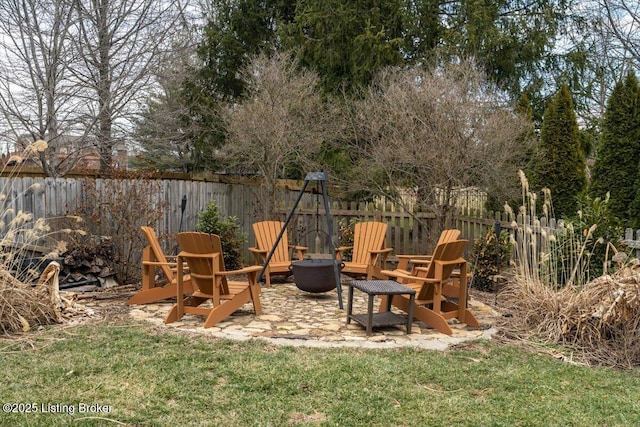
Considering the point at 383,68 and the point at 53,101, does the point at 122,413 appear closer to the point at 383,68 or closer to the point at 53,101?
the point at 53,101

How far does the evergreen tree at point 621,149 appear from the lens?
7.28 m

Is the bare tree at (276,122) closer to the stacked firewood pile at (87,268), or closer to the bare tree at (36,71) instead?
the bare tree at (36,71)

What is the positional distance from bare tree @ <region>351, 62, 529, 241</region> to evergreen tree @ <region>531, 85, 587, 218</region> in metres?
0.46

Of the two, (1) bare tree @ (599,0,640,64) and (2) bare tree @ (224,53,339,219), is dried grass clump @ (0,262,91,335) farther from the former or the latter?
(1) bare tree @ (599,0,640,64)

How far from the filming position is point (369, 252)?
257 inches

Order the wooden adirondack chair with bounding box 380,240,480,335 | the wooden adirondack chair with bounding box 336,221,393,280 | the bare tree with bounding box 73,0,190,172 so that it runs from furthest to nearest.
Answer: the bare tree with bounding box 73,0,190,172
the wooden adirondack chair with bounding box 336,221,393,280
the wooden adirondack chair with bounding box 380,240,480,335

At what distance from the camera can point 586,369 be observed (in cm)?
372

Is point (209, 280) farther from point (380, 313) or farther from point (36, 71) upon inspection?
point (36, 71)

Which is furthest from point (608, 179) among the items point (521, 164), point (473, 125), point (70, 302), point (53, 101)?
point (53, 101)

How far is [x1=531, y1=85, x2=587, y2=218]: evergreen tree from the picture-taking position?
25.2ft

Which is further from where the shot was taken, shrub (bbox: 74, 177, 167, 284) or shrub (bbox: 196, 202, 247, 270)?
shrub (bbox: 196, 202, 247, 270)

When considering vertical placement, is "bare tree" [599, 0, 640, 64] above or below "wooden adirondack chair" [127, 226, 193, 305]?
above

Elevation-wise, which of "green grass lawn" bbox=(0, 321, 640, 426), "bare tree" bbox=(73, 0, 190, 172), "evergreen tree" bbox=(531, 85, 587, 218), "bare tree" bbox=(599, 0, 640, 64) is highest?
"bare tree" bbox=(599, 0, 640, 64)

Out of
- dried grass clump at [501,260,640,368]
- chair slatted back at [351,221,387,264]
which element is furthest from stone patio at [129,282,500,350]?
chair slatted back at [351,221,387,264]
